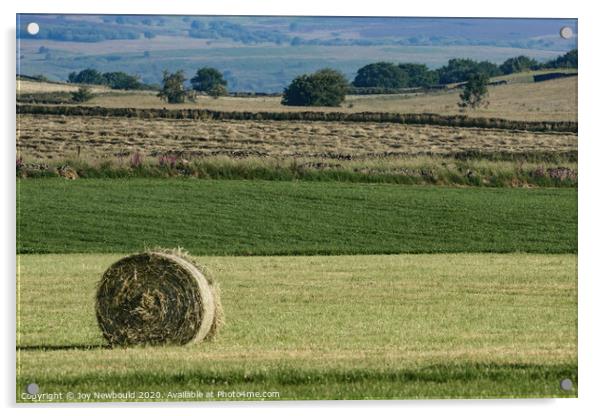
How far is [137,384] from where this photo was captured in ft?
38.3

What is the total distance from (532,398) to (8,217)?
463 centimetres

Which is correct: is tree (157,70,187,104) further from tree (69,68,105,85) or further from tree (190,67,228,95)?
tree (69,68,105,85)

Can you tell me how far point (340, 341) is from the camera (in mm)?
13578

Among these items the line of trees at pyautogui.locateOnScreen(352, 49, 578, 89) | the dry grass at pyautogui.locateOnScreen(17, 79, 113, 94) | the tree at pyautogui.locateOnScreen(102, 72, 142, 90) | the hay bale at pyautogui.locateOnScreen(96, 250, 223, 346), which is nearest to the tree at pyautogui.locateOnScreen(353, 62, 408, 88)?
the line of trees at pyautogui.locateOnScreen(352, 49, 578, 89)

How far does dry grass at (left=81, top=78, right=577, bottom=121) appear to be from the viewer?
2281 cm

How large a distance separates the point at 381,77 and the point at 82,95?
16.9 ft

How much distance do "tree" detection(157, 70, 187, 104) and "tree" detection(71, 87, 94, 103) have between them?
1.24 m

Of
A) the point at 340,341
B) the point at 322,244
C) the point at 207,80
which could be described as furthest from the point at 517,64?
the point at 322,244

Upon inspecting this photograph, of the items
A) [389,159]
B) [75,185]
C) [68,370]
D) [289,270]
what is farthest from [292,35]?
[389,159]

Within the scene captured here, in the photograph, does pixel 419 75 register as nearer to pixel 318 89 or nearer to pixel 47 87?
pixel 318 89

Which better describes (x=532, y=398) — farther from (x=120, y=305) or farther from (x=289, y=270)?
(x=289, y=270)

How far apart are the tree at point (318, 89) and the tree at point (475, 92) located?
82.7 inches

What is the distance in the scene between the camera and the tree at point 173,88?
74.3 ft

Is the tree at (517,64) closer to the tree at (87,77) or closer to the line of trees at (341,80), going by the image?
the line of trees at (341,80)
